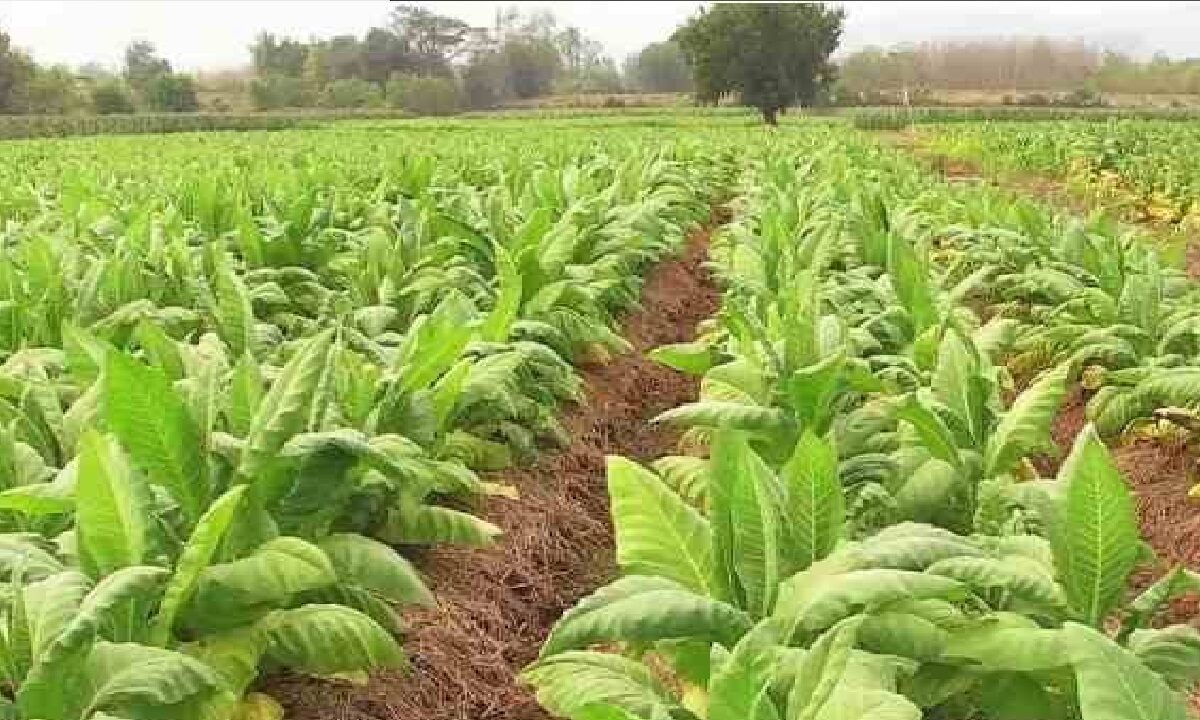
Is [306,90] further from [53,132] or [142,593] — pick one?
[142,593]

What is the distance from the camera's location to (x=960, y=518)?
304 centimetres

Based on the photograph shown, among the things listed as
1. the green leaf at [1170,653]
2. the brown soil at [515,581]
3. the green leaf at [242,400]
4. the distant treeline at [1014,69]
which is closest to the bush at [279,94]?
the distant treeline at [1014,69]

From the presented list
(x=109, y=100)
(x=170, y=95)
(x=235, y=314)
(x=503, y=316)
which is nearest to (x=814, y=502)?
(x=503, y=316)

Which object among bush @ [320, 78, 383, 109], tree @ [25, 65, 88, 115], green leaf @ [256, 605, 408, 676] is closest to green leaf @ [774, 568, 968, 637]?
green leaf @ [256, 605, 408, 676]

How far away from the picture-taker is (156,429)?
253 cm

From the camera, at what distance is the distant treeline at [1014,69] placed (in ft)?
246

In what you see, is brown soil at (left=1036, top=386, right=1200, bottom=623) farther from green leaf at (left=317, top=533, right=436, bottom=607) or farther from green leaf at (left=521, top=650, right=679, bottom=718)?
green leaf at (left=317, top=533, right=436, bottom=607)

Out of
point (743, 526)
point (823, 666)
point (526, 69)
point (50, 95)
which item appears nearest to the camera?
point (823, 666)

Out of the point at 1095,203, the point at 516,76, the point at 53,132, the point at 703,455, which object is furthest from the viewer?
the point at 516,76

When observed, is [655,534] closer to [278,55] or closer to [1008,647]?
[1008,647]

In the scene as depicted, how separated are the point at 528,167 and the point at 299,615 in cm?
979

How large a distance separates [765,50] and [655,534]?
43196mm

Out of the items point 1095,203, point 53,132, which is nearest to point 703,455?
point 1095,203

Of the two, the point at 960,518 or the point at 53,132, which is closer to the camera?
the point at 960,518
